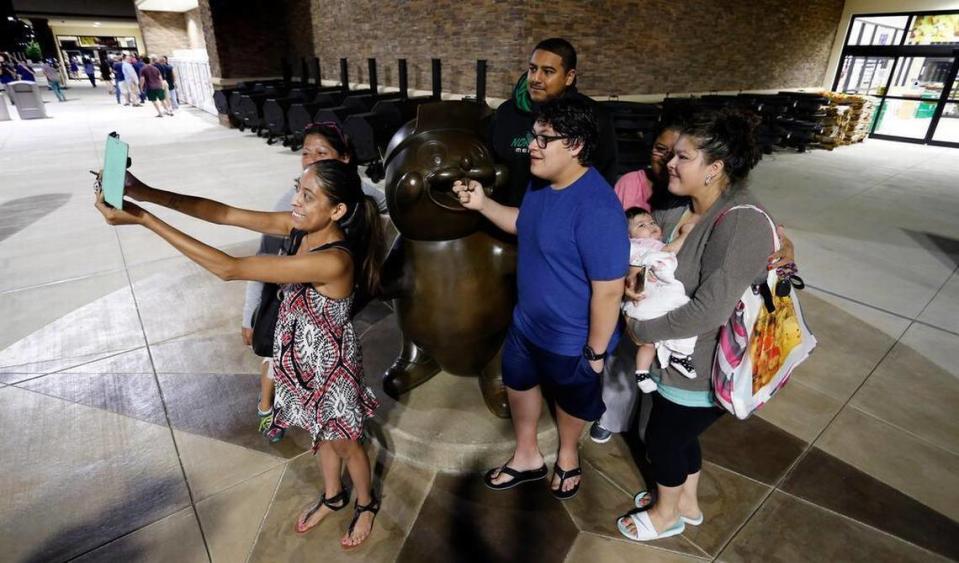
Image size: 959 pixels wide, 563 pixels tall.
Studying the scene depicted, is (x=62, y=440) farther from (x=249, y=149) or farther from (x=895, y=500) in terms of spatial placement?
(x=249, y=149)

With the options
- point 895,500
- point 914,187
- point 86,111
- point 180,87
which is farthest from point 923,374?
point 180,87

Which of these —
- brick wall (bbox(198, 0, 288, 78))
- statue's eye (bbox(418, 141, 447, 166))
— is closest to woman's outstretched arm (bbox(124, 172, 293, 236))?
statue's eye (bbox(418, 141, 447, 166))

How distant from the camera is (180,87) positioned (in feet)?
58.4

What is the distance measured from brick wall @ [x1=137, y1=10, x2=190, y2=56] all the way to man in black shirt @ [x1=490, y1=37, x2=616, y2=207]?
24398 mm

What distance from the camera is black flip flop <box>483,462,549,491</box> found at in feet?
6.54

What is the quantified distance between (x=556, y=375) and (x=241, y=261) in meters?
1.02

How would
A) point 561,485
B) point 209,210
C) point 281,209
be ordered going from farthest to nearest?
point 281,209, point 561,485, point 209,210

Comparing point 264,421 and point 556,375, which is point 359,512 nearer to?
point 264,421

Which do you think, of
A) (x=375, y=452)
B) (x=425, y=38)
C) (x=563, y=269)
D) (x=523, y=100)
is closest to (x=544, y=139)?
(x=563, y=269)

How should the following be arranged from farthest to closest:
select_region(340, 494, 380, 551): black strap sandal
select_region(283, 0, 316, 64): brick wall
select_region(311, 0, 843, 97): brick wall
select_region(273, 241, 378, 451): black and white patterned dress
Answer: select_region(283, 0, 316, 64): brick wall < select_region(311, 0, 843, 97): brick wall < select_region(340, 494, 380, 551): black strap sandal < select_region(273, 241, 378, 451): black and white patterned dress

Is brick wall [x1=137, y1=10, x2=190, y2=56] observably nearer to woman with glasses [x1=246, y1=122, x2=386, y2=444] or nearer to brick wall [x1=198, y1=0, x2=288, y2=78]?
brick wall [x1=198, y1=0, x2=288, y2=78]

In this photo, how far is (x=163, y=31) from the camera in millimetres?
20531

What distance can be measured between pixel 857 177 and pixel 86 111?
19.6 m

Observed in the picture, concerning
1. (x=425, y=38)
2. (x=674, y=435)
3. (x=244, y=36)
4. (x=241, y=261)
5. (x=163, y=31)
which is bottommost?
(x=674, y=435)
